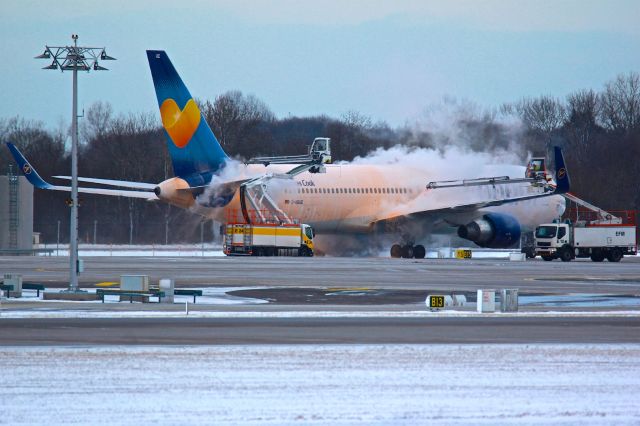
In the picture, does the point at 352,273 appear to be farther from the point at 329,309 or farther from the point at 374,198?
the point at 374,198

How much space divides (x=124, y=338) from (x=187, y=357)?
3.02m

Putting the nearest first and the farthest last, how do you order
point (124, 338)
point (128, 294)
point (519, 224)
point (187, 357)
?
point (187, 357) → point (124, 338) → point (128, 294) → point (519, 224)

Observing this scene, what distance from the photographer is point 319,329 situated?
23.0m

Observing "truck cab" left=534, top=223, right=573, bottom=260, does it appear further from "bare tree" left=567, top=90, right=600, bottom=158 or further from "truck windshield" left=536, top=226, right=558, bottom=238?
"bare tree" left=567, top=90, right=600, bottom=158

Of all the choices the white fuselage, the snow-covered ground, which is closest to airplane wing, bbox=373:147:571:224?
the white fuselage

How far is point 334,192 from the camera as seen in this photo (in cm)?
6050

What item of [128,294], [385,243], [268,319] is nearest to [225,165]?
[385,243]

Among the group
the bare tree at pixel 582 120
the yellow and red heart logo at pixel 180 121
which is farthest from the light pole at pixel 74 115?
the bare tree at pixel 582 120

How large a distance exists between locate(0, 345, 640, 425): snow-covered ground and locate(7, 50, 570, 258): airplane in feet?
117

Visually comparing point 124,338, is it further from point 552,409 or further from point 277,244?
point 277,244

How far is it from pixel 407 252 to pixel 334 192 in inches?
198

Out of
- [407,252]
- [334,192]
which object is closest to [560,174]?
[407,252]

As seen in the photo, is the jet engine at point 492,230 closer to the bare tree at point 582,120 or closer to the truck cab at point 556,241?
the truck cab at point 556,241

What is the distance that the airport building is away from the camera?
6900cm
